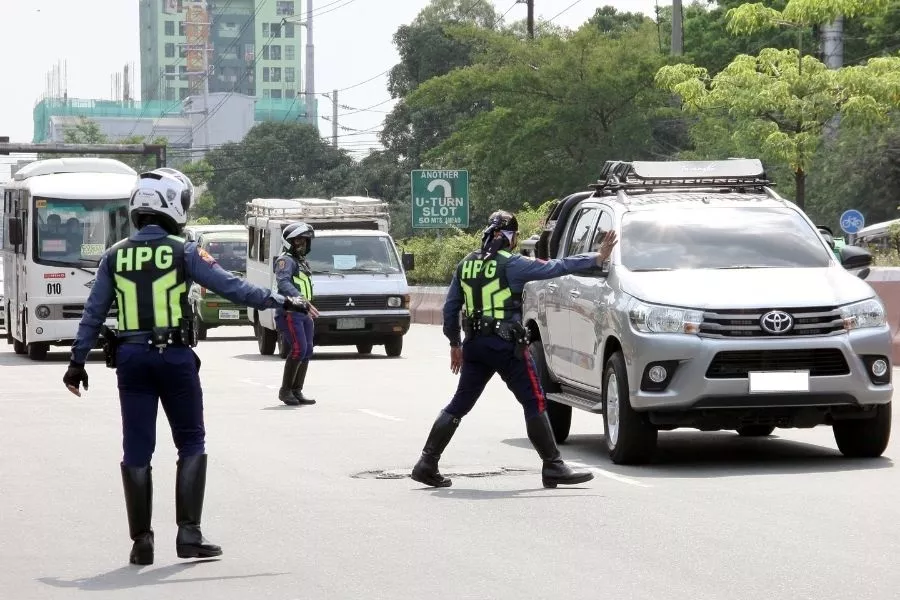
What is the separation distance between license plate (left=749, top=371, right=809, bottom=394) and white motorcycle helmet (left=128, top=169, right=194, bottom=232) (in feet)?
14.8

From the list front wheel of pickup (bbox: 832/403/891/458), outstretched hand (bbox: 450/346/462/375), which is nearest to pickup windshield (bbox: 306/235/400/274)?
front wheel of pickup (bbox: 832/403/891/458)

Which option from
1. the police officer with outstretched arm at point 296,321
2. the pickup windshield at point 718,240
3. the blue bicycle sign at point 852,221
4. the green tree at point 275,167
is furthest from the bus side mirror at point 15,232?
the green tree at point 275,167

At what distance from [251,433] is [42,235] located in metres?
14.8

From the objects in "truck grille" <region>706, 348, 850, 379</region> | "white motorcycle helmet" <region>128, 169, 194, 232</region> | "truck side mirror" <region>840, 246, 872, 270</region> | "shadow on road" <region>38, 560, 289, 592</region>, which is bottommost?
"shadow on road" <region>38, 560, 289, 592</region>

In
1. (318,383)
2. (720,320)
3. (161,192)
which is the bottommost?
(318,383)

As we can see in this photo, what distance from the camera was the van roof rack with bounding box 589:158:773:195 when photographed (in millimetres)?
14289

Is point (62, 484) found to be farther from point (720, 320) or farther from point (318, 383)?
point (318, 383)

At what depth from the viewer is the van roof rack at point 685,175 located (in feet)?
46.9

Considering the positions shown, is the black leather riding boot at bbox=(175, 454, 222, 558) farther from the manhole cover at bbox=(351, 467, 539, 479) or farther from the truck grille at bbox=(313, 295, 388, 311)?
the truck grille at bbox=(313, 295, 388, 311)

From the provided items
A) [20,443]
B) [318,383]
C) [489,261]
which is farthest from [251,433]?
[318,383]

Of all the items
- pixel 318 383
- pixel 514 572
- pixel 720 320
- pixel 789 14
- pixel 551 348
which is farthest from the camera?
pixel 789 14

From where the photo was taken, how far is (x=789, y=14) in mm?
31188

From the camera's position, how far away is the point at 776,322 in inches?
481

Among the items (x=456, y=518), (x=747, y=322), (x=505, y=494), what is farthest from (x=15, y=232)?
(x=456, y=518)
